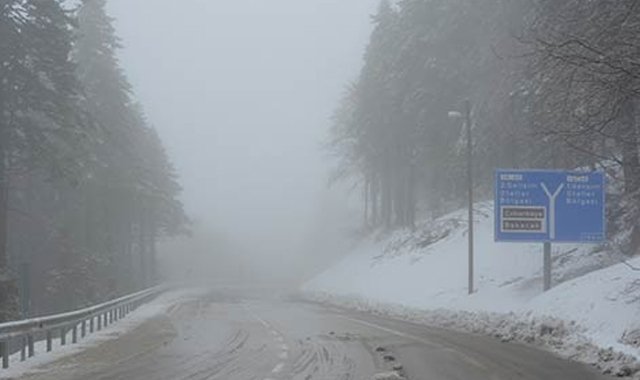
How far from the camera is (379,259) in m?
51.2

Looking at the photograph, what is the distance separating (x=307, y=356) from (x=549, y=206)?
11.8 meters

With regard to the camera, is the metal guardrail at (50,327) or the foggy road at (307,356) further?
the metal guardrail at (50,327)

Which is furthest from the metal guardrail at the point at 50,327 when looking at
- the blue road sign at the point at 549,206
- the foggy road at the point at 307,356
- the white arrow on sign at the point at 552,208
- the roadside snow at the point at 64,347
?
the white arrow on sign at the point at 552,208

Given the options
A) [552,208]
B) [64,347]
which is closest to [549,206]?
[552,208]

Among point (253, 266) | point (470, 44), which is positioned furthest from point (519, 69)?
point (253, 266)

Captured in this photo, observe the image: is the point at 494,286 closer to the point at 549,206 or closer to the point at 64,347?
the point at 549,206

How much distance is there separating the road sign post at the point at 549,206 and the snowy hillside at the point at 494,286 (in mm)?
1228

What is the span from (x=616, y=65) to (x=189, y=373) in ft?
27.6

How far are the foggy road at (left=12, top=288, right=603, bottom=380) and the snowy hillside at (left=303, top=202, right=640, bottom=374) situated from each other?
4.45 feet

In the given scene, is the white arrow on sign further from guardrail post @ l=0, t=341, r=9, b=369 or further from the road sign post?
guardrail post @ l=0, t=341, r=9, b=369

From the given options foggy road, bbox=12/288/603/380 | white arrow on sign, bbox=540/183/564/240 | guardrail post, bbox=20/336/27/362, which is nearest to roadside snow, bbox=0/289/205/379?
guardrail post, bbox=20/336/27/362

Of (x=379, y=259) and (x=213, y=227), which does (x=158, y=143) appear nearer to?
(x=379, y=259)

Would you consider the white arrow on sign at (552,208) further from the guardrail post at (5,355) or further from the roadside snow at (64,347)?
the guardrail post at (5,355)

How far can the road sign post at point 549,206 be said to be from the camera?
24844 mm
